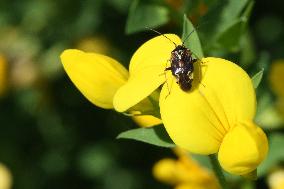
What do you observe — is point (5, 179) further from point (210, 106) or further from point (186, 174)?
point (210, 106)

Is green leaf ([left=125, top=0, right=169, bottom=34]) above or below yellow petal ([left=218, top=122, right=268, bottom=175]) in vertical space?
above

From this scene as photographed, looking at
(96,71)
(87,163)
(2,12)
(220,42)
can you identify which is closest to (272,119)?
(220,42)

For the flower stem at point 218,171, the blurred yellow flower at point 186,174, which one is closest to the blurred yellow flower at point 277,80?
the blurred yellow flower at point 186,174

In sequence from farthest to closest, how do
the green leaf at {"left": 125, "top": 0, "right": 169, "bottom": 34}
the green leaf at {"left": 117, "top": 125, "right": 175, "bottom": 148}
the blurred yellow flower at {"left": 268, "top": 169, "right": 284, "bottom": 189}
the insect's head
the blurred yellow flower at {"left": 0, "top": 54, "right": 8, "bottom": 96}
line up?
the blurred yellow flower at {"left": 0, "top": 54, "right": 8, "bottom": 96} < the blurred yellow flower at {"left": 268, "top": 169, "right": 284, "bottom": 189} < the green leaf at {"left": 125, "top": 0, "right": 169, "bottom": 34} < the green leaf at {"left": 117, "top": 125, "right": 175, "bottom": 148} < the insect's head

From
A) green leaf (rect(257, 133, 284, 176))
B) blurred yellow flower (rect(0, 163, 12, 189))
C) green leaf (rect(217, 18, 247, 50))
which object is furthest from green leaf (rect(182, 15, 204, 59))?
blurred yellow flower (rect(0, 163, 12, 189))

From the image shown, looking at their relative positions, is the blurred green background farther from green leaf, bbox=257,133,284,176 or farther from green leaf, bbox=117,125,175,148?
green leaf, bbox=117,125,175,148

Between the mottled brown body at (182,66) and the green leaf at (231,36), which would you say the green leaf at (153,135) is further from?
the green leaf at (231,36)
